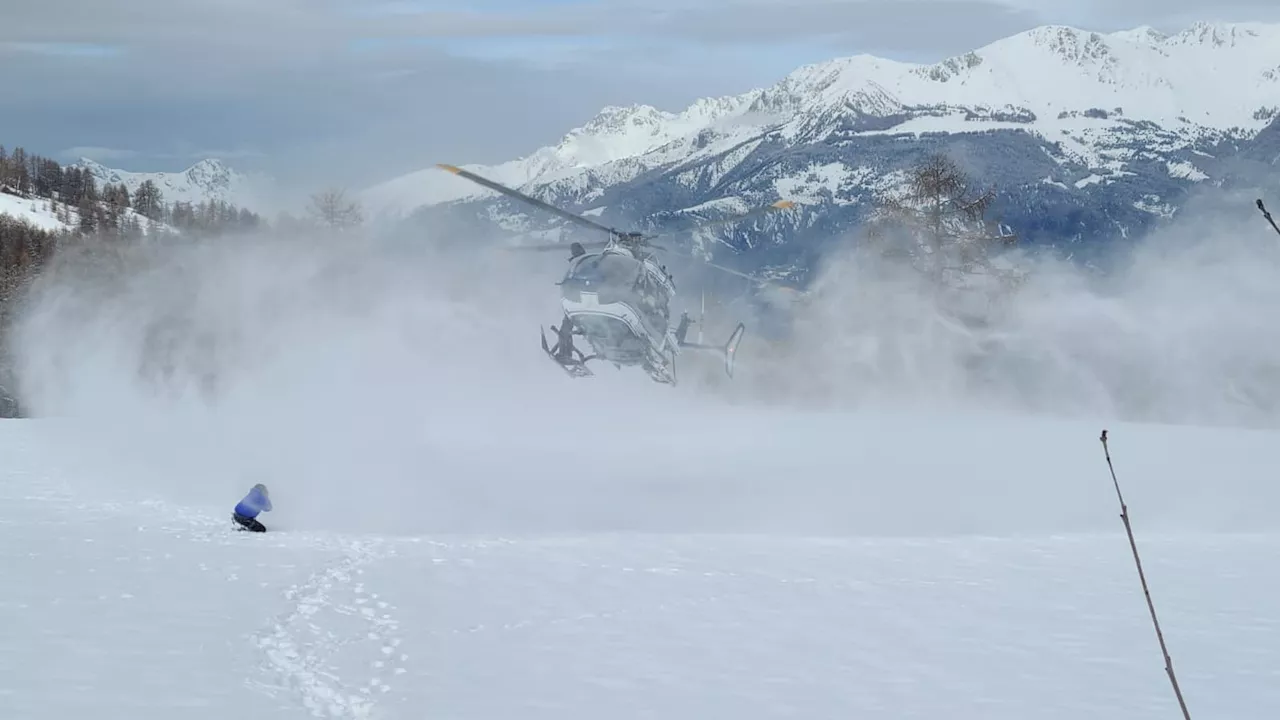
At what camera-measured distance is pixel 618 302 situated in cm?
1975

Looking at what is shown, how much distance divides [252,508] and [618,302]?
6926 mm

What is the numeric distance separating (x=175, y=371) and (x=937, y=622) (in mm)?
39496

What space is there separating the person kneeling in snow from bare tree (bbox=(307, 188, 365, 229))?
51.5 meters

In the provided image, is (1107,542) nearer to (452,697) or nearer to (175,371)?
(452,697)

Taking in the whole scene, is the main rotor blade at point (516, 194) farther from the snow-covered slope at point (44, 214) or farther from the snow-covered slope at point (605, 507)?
the snow-covered slope at point (44, 214)

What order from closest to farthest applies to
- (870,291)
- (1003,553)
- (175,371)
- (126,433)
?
(1003,553) → (126,433) → (870,291) → (175,371)

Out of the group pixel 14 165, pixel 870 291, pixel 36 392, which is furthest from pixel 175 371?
pixel 14 165

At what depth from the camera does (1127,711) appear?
970cm

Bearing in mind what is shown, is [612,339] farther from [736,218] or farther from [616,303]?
[736,218]

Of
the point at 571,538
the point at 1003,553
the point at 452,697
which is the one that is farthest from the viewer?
the point at 571,538

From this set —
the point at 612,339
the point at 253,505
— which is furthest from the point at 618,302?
the point at 253,505

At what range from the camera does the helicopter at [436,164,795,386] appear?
19766 mm

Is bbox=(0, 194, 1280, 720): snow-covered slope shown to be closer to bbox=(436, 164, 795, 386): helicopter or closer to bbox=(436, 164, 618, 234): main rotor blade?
bbox=(436, 164, 795, 386): helicopter

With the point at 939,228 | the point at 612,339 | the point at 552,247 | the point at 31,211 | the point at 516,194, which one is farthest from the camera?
the point at 31,211
